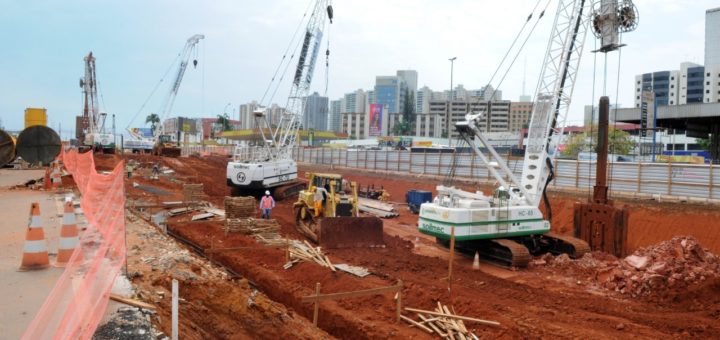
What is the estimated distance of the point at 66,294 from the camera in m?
5.44

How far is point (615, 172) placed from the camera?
2311 cm

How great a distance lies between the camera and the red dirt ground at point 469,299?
8516 mm

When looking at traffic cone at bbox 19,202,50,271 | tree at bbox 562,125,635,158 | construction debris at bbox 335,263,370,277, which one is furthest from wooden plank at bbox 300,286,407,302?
tree at bbox 562,125,635,158

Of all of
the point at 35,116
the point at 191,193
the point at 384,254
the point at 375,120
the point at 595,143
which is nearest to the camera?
the point at 384,254

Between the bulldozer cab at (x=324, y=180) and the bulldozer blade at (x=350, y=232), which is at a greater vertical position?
the bulldozer cab at (x=324, y=180)

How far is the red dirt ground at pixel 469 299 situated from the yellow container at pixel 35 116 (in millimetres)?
29299

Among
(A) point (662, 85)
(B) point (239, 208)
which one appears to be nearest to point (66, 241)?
(B) point (239, 208)

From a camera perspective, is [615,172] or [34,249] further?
[615,172]

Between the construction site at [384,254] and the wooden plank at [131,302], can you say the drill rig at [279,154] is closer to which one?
the construction site at [384,254]

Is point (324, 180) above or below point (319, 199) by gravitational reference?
above

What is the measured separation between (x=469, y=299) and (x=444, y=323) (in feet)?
5.01

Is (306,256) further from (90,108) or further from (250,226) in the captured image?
(90,108)

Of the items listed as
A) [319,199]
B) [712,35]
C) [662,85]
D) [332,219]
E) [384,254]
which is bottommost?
[384,254]

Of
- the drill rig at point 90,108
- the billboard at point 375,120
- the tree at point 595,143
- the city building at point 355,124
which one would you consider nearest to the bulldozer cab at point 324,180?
the tree at point 595,143
